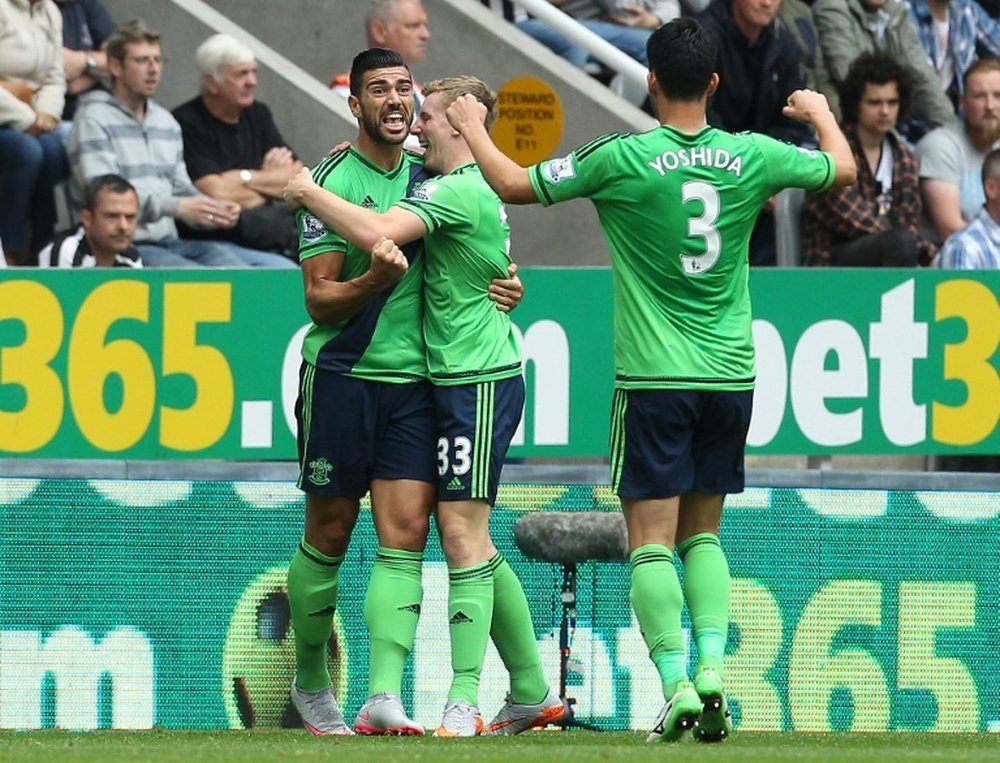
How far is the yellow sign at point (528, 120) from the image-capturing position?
12195mm

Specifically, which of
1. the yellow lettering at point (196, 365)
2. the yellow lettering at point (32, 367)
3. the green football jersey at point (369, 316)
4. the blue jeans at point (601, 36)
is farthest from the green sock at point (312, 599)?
the blue jeans at point (601, 36)

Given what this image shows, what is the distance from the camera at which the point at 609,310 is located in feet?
31.5

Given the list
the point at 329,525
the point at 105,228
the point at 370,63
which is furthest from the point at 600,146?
the point at 105,228

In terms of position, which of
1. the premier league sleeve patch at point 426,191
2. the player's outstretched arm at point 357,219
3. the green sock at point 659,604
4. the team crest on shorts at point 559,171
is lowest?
the green sock at point 659,604

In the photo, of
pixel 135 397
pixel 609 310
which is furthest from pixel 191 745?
pixel 609 310

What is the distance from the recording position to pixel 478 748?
627 centimetres

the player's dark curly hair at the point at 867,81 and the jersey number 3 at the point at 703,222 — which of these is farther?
the player's dark curly hair at the point at 867,81

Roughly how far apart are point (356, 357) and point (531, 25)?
6296mm

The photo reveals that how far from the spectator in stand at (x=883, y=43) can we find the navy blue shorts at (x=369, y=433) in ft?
20.8

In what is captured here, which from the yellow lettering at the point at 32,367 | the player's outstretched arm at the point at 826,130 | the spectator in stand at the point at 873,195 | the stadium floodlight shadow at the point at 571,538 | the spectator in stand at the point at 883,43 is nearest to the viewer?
the player's outstretched arm at the point at 826,130

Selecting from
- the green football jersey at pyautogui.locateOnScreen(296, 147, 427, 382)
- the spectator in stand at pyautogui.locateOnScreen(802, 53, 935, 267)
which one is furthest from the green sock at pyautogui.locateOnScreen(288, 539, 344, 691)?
the spectator in stand at pyautogui.locateOnScreen(802, 53, 935, 267)

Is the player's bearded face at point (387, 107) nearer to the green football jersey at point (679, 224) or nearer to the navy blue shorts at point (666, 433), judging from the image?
the green football jersey at point (679, 224)

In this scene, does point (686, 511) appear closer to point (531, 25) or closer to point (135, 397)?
point (135, 397)

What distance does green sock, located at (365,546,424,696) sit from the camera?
22.9 feet
